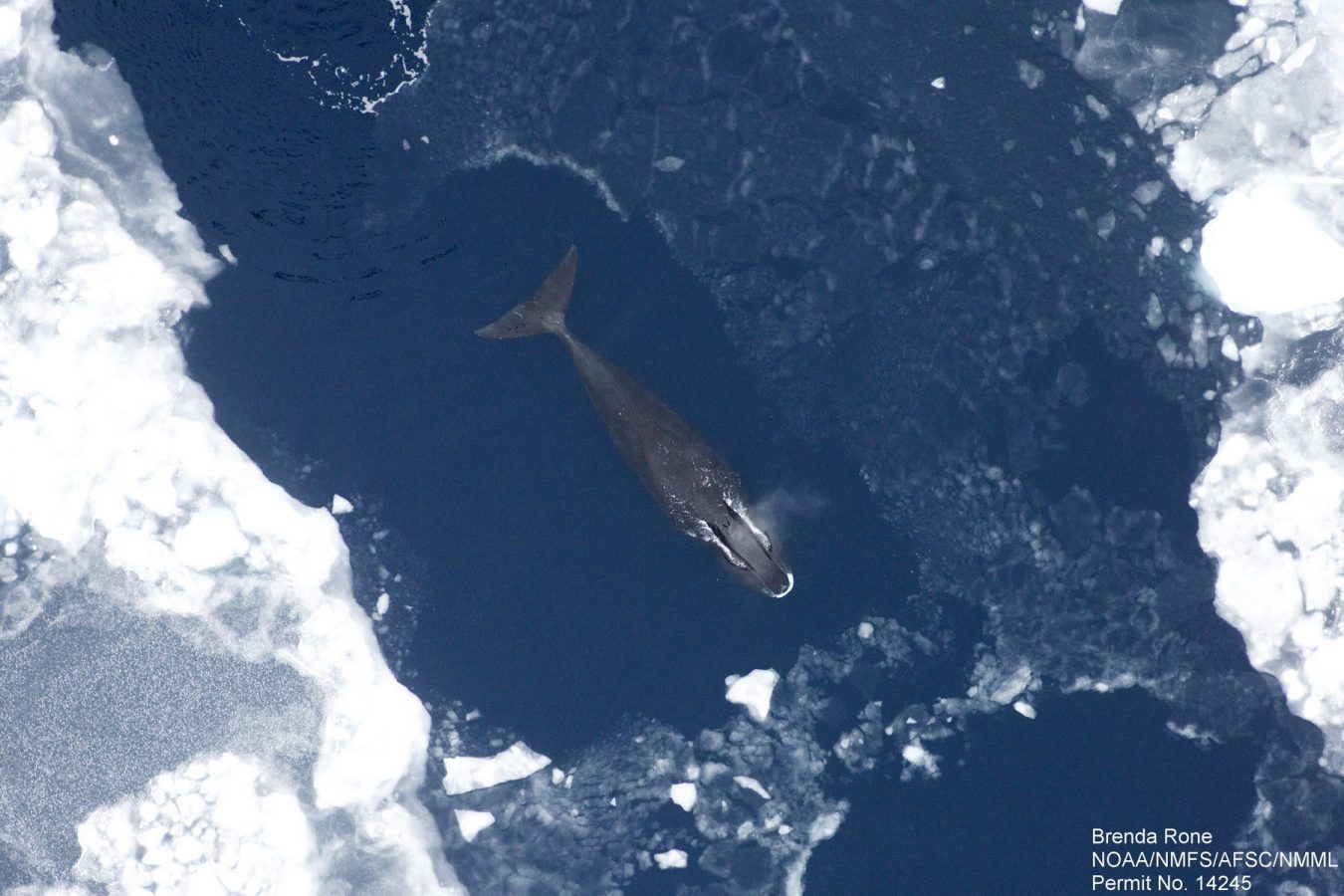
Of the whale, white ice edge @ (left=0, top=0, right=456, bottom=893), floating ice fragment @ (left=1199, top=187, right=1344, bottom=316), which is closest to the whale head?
the whale

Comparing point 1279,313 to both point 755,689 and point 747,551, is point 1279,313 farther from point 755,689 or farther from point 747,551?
point 755,689

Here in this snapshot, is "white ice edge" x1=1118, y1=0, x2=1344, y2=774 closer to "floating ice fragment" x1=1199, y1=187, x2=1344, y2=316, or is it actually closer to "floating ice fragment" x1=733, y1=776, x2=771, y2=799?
"floating ice fragment" x1=1199, y1=187, x2=1344, y2=316

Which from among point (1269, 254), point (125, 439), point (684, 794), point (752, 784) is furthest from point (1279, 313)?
point (125, 439)

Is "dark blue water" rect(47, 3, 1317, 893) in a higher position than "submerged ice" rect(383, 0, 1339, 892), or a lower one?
lower

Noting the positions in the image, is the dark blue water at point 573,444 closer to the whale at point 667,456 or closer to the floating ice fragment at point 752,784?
the whale at point 667,456

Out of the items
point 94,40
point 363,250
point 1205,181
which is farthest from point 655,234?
point 94,40

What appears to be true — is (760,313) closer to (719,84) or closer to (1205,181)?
(719,84)

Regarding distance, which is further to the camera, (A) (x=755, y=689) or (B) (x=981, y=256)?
(A) (x=755, y=689)
